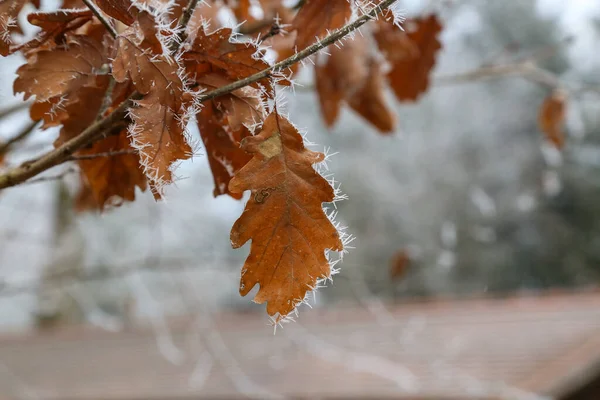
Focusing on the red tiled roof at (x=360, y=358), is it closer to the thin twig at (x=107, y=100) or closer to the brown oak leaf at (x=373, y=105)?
the brown oak leaf at (x=373, y=105)

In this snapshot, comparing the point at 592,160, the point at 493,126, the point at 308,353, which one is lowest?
the point at 308,353

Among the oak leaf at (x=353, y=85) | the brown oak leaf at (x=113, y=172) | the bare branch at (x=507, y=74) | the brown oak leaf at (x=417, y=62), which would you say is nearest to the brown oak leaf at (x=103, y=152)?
the brown oak leaf at (x=113, y=172)

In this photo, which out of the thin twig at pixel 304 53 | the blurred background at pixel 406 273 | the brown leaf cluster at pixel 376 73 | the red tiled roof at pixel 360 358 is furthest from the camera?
the blurred background at pixel 406 273

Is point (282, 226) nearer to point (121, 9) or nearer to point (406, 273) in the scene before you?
point (121, 9)

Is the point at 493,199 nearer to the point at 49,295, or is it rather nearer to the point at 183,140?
the point at 49,295

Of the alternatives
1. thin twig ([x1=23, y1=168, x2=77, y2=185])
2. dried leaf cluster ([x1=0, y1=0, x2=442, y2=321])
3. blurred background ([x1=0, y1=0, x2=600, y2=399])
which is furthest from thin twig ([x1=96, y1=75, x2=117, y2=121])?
blurred background ([x1=0, y1=0, x2=600, y2=399])

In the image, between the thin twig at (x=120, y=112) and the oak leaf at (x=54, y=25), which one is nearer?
the thin twig at (x=120, y=112)

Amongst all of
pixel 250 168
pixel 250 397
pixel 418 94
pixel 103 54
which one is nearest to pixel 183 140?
pixel 250 168
